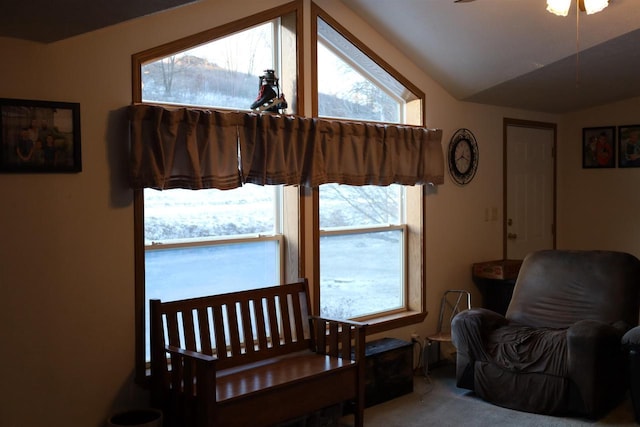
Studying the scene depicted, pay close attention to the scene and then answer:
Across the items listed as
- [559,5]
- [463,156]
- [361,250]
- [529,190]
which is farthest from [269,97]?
[529,190]

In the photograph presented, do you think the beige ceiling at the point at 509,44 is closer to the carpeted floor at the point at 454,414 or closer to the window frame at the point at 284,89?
the window frame at the point at 284,89

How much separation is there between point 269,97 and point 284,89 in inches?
11.7

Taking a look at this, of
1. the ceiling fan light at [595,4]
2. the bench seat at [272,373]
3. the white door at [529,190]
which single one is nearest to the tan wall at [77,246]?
the bench seat at [272,373]

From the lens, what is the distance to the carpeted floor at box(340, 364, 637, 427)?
13.1 feet

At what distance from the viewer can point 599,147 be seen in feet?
21.1

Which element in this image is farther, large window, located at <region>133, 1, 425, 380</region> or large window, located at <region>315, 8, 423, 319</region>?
large window, located at <region>315, 8, 423, 319</region>

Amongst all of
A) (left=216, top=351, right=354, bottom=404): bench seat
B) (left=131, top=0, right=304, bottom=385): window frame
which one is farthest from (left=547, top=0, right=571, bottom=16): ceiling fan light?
(left=216, top=351, right=354, bottom=404): bench seat

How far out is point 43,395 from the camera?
10.5ft

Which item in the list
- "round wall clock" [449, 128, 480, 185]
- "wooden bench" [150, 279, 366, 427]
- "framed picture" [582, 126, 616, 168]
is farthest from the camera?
"framed picture" [582, 126, 616, 168]

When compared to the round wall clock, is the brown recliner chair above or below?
below

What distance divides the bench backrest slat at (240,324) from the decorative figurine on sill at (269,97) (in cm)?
108

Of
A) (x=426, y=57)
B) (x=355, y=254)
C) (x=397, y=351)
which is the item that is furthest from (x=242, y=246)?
(x=426, y=57)

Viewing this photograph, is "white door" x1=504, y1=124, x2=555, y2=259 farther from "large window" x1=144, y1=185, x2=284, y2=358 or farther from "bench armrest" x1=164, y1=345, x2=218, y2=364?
"bench armrest" x1=164, y1=345, x2=218, y2=364

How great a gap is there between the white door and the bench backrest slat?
2578 mm
